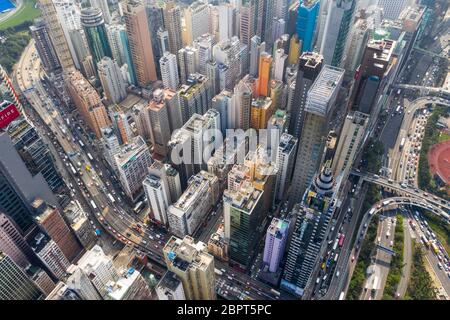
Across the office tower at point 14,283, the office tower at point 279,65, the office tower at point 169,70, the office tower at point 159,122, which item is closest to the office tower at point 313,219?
the office tower at point 159,122

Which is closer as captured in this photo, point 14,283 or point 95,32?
point 14,283

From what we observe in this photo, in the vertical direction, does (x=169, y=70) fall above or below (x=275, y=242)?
above

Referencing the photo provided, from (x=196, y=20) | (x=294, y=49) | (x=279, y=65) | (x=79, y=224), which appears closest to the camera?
(x=79, y=224)

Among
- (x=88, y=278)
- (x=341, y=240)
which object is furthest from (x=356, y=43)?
(x=88, y=278)

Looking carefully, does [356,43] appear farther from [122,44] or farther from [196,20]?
[122,44]

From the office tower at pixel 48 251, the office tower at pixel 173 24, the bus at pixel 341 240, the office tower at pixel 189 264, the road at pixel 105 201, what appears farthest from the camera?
the office tower at pixel 173 24

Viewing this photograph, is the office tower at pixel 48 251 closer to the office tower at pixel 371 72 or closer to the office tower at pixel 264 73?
the office tower at pixel 371 72
